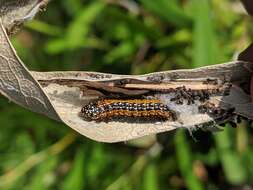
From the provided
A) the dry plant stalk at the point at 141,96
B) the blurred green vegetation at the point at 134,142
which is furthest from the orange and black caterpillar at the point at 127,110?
the blurred green vegetation at the point at 134,142

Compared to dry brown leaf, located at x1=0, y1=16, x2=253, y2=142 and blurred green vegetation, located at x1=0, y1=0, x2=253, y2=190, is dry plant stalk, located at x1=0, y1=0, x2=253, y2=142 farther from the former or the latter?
blurred green vegetation, located at x1=0, y1=0, x2=253, y2=190

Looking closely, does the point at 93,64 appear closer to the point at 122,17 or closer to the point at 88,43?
the point at 88,43

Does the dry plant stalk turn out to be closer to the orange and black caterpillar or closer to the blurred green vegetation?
the orange and black caterpillar

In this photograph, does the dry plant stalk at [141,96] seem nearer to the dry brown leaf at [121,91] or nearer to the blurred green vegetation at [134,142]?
the dry brown leaf at [121,91]

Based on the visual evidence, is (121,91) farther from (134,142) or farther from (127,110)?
(134,142)

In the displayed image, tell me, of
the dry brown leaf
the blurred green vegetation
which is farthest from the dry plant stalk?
the blurred green vegetation

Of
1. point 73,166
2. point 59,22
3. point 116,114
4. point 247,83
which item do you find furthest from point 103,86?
point 59,22

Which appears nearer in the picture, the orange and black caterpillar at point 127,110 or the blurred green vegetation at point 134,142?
the orange and black caterpillar at point 127,110

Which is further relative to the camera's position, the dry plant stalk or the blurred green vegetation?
the blurred green vegetation
